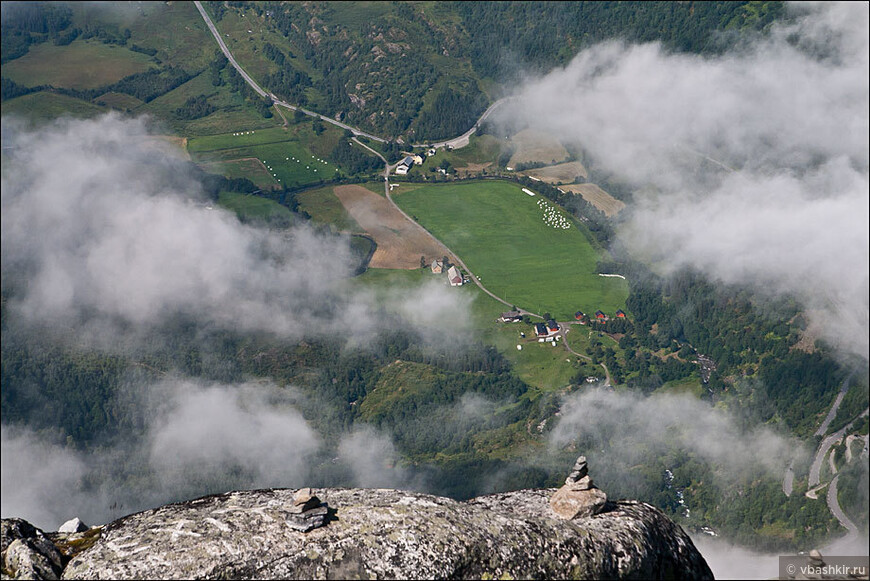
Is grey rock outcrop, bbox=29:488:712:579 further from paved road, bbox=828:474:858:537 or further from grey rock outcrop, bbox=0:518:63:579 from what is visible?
paved road, bbox=828:474:858:537

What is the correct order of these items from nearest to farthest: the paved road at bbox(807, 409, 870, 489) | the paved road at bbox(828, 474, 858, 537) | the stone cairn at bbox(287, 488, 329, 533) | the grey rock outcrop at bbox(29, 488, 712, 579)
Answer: the grey rock outcrop at bbox(29, 488, 712, 579)
the stone cairn at bbox(287, 488, 329, 533)
the paved road at bbox(828, 474, 858, 537)
the paved road at bbox(807, 409, 870, 489)

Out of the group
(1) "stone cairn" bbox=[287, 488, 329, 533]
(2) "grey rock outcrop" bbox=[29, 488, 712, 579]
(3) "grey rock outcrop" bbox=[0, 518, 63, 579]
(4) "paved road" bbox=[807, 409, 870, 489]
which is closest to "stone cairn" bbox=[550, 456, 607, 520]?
(2) "grey rock outcrop" bbox=[29, 488, 712, 579]

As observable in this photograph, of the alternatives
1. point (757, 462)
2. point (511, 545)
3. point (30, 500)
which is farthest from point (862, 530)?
point (30, 500)

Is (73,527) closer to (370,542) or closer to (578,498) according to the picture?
(370,542)

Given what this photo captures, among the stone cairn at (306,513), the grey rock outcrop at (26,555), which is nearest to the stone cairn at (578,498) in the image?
the stone cairn at (306,513)

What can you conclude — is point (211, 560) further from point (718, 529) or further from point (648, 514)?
point (718, 529)
